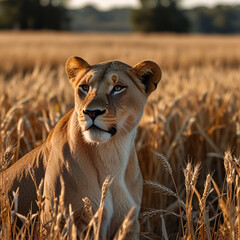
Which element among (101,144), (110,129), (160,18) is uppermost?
(110,129)

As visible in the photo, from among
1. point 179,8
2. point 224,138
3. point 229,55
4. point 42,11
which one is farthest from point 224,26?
point 224,138

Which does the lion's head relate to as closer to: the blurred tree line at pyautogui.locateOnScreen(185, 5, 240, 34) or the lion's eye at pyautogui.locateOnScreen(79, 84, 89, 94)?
the lion's eye at pyautogui.locateOnScreen(79, 84, 89, 94)

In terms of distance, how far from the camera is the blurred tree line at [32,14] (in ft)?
183

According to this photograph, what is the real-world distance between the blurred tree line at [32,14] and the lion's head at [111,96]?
5541 centimetres

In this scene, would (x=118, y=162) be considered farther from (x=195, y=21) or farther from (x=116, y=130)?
(x=195, y=21)

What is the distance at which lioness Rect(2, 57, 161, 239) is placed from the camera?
6.29ft

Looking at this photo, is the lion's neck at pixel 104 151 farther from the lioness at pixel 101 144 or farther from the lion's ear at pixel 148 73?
the lion's ear at pixel 148 73

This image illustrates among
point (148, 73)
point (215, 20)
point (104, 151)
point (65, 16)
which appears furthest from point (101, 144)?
point (215, 20)

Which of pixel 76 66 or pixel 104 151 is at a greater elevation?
pixel 76 66

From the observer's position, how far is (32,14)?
55969 millimetres

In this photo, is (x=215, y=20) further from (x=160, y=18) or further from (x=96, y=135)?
(x=96, y=135)

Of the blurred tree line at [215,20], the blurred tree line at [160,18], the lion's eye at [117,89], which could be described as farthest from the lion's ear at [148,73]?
the blurred tree line at [215,20]

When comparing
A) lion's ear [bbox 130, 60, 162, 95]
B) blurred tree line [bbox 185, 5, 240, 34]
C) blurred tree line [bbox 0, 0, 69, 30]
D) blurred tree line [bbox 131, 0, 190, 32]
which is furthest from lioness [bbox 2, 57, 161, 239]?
blurred tree line [bbox 185, 5, 240, 34]

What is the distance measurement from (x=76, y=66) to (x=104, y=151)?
0.47 meters
